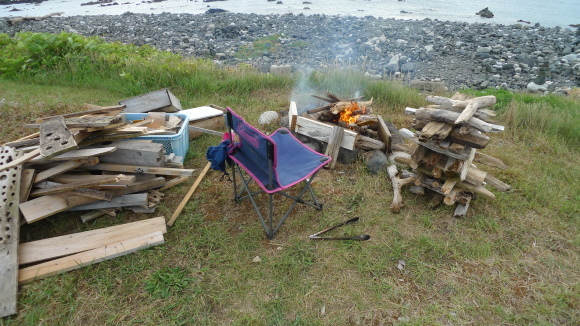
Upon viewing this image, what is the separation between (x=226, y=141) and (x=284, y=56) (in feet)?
32.6

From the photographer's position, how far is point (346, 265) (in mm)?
2961

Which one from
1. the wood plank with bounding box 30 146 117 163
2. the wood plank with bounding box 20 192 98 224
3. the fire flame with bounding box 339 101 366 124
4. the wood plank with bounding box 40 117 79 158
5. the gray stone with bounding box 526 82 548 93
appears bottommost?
the wood plank with bounding box 20 192 98 224

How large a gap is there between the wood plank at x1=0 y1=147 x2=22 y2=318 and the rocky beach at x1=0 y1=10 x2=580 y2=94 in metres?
5.89

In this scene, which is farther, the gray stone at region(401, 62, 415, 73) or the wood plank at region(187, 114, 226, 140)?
the gray stone at region(401, 62, 415, 73)

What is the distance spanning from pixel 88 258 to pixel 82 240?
214mm

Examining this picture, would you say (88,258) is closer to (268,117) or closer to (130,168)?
(130,168)

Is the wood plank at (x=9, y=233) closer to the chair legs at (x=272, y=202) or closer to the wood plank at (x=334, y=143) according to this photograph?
the chair legs at (x=272, y=202)

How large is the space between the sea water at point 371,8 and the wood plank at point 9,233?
18683 millimetres

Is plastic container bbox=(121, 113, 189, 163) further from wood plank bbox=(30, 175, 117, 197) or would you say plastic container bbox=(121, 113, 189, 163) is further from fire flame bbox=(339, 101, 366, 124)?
fire flame bbox=(339, 101, 366, 124)

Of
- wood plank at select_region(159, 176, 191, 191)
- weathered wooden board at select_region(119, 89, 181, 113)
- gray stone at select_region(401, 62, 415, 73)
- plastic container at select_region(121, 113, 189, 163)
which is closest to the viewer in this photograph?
wood plank at select_region(159, 176, 191, 191)

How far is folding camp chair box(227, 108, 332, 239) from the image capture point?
110 inches

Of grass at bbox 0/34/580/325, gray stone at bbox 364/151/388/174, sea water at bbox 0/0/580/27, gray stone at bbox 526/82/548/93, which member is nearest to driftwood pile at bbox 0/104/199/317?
grass at bbox 0/34/580/325

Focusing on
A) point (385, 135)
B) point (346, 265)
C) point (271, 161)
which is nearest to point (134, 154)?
point (271, 161)

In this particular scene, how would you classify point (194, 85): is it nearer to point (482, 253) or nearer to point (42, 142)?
point (42, 142)
